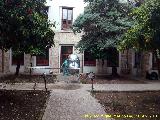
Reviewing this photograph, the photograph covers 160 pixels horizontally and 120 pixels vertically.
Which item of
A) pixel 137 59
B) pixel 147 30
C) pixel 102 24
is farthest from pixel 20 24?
pixel 137 59

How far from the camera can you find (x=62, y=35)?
29.1 m

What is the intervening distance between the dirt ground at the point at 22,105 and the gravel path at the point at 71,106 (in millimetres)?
354

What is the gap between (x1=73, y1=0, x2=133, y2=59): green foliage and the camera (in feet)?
77.5

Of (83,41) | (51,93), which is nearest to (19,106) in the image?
(51,93)

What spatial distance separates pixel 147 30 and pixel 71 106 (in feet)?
13.8

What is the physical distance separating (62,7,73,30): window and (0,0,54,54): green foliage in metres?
15.4

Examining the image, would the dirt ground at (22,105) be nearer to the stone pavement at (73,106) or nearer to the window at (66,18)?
the stone pavement at (73,106)

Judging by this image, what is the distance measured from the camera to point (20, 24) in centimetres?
1235

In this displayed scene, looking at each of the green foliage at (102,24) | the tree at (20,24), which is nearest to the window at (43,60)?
the green foliage at (102,24)

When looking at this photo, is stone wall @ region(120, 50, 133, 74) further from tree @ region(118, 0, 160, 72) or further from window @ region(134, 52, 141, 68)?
tree @ region(118, 0, 160, 72)

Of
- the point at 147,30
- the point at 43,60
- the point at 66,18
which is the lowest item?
the point at 43,60

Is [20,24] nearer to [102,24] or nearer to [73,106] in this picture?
[73,106]

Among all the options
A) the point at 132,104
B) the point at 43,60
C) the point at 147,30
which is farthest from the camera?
the point at 43,60

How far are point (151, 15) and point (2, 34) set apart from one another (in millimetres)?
5544
